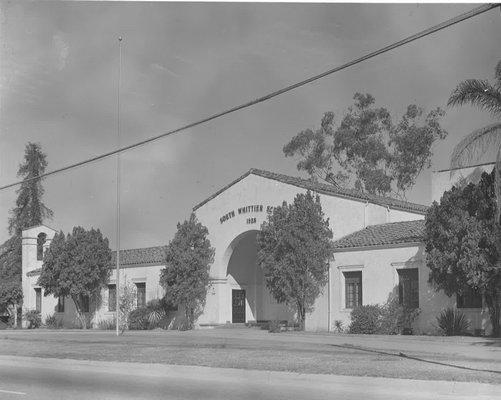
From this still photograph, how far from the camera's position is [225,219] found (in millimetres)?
37906

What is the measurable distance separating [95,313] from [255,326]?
35.8ft

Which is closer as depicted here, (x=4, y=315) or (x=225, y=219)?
(x=225, y=219)

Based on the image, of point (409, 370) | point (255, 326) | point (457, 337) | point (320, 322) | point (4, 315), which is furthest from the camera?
point (4, 315)

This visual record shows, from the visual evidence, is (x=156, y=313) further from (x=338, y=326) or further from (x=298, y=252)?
(x=338, y=326)

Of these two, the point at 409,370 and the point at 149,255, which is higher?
the point at 149,255

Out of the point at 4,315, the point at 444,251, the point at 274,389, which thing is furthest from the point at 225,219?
the point at 274,389

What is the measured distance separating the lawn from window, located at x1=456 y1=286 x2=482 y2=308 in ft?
8.49

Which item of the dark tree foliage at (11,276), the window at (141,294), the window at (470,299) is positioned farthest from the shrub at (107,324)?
the window at (470,299)

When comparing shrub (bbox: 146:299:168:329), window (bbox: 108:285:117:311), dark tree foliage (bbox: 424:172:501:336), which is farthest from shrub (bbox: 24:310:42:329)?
dark tree foliage (bbox: 424:172:501:336)

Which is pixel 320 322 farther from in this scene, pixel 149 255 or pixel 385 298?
pixel 149 255

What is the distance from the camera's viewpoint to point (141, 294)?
1622 inches

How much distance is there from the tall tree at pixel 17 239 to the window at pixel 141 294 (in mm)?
10863

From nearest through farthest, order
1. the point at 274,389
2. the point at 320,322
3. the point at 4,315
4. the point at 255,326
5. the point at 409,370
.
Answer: the point at 274,389, the point at 409,370, the point at 320,322, the point at 255,326, the point at 4,315

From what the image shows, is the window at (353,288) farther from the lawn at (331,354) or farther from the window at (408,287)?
the lawn at (331,354)
